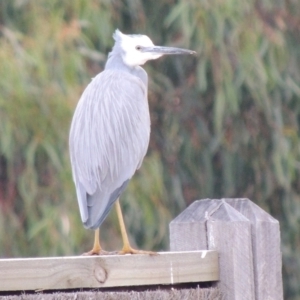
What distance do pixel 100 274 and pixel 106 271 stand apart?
0.02 meters

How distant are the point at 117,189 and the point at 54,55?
80.3 inches

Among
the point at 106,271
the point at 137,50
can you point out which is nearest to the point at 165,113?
the point at 137,50

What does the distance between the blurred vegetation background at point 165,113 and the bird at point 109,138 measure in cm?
125

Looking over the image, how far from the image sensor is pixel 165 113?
19.4ft

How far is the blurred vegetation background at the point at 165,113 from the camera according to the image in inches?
179

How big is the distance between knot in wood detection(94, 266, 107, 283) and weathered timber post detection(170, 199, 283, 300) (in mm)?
291

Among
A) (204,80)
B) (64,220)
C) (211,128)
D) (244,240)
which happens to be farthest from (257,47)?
(244,240)

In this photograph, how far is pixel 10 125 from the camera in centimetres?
446

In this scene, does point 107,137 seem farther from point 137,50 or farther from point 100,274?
point 100,274

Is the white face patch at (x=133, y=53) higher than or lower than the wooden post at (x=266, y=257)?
higher

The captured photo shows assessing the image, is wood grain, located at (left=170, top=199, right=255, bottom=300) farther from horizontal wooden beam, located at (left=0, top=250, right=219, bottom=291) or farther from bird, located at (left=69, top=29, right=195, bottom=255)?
bird, located at (left=69, top=29, right=195, bottom=255)

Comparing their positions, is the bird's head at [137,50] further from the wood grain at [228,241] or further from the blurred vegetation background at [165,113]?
the wood grain at [228,241]

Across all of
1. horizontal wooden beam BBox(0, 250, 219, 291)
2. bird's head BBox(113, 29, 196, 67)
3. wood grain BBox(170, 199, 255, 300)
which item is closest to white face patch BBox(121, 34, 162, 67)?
bird's head BBox(113, 29, 196, 67)

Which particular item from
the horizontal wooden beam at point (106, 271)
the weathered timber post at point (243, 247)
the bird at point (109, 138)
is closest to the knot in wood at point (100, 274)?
the horizontal wooden beam at point (106, 271)
